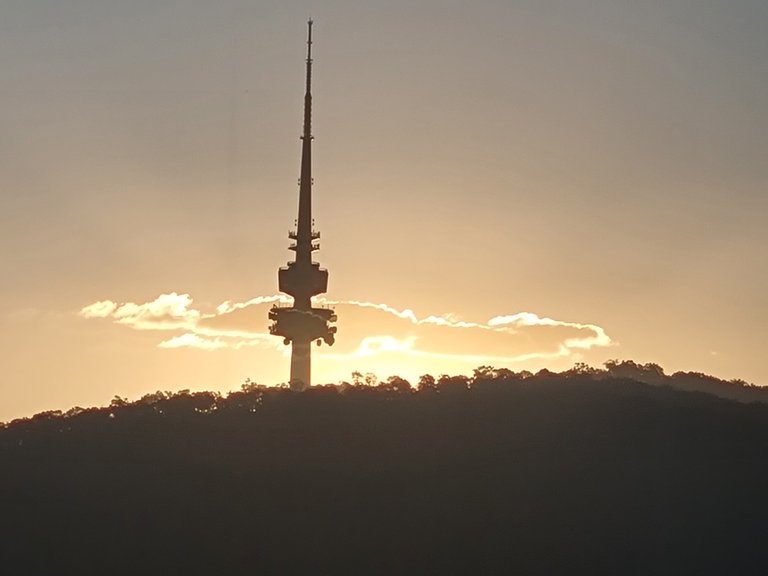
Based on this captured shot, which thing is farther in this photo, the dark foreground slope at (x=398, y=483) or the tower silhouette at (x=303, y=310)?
the tower silhouette at (x=303, y=310)

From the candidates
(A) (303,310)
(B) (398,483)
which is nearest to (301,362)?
(A) (303,310)

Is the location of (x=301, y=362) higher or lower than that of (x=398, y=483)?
higher

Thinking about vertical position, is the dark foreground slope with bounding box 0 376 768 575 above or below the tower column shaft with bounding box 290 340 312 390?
below

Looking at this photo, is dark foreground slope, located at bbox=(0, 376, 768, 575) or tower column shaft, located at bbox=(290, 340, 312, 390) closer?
dark foreground slope, located at bbox=(0, 376, 768, 575)

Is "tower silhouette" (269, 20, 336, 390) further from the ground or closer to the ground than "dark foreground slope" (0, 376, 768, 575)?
further from the ground

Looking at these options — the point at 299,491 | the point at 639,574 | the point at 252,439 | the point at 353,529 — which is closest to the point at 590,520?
the point at 639,574

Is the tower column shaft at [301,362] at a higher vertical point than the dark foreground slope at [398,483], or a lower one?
higher

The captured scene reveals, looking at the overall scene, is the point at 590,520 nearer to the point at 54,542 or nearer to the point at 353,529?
the point at 353,529

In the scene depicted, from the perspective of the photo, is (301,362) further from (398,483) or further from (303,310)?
(398,483)

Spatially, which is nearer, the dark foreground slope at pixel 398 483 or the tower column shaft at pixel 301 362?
the dark foreground slope at pixel 398 483
